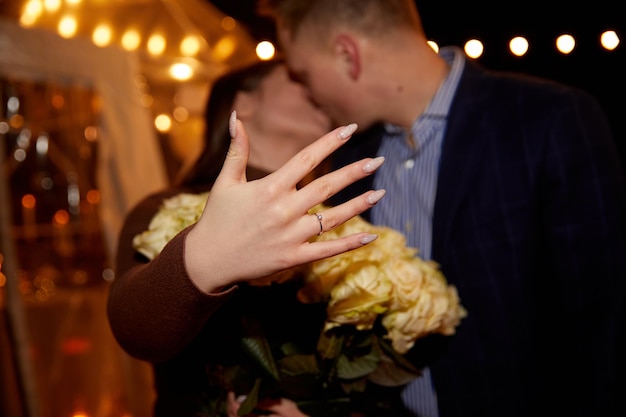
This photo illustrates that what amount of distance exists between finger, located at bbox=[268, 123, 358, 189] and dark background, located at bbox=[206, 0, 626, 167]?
85 centimetres

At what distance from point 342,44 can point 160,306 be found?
3.66 ft

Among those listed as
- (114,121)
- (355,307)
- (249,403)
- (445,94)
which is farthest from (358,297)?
(114,121)

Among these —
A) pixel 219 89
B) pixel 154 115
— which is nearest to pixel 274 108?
pixel 219 89

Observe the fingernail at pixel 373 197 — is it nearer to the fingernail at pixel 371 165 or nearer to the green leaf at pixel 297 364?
the fingernail at pixel 371 165

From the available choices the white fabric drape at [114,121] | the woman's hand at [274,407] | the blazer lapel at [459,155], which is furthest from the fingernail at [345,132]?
the white fabric drape at [114,121]

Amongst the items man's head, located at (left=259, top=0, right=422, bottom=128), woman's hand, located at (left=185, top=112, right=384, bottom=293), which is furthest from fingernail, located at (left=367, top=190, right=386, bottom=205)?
man's head, located at (left=259, top=0, right=422, bottom=128)

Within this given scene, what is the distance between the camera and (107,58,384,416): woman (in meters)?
0.95

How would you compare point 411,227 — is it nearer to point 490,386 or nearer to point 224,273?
point 490,386

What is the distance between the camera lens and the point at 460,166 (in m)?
1.71

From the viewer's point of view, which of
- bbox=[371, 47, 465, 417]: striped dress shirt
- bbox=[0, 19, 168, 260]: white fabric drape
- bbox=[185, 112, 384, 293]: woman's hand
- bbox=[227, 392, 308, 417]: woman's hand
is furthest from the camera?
bbox=[0, 19, 168, 260]: white fabric drape

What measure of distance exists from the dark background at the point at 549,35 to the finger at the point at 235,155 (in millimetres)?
930

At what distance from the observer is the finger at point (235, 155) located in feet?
3.13

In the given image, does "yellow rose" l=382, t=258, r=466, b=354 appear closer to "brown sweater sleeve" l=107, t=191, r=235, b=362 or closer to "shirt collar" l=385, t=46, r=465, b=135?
"brown sweater sleeve" l=107, t=191, r=235, b=362

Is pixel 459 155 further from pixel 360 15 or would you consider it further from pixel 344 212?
pixel 344 212
